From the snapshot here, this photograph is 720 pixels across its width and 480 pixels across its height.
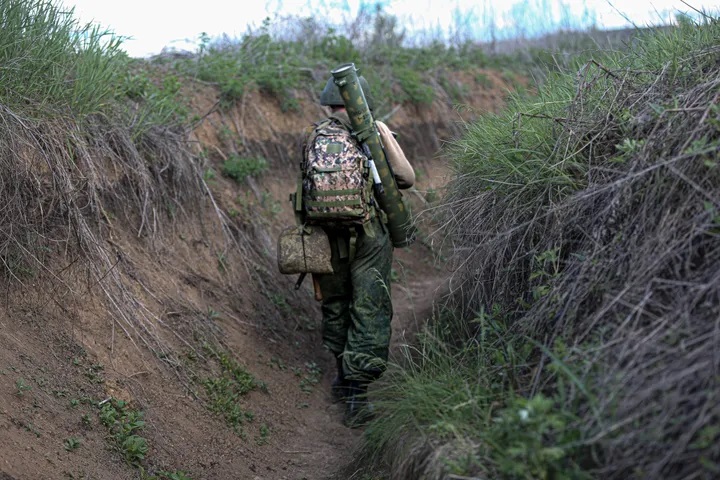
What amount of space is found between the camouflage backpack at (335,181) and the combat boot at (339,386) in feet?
3.79

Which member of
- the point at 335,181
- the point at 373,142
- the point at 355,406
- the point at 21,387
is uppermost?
the point at 373,142

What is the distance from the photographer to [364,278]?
537 cm

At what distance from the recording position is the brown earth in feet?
13.0

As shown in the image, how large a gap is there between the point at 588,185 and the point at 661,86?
67cm

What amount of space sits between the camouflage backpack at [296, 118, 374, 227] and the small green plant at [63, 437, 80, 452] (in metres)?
2.01

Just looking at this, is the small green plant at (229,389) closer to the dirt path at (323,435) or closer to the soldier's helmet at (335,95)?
the dirt path at (323,435)

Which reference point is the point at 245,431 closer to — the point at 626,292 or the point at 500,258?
the point at 500,258

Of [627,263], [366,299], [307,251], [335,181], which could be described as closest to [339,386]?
[366,299]

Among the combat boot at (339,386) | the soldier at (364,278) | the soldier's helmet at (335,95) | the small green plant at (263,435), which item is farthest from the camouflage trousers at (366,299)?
the soldier's helmet at (335,95)

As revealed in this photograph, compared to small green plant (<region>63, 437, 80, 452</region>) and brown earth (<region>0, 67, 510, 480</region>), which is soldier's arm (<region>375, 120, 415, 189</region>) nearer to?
brown earth (<region>0, 67, 510, 480</region>)

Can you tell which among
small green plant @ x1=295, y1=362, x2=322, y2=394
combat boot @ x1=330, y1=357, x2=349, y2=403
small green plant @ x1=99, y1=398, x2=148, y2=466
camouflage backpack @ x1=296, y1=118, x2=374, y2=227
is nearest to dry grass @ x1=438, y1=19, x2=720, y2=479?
camouflage backpack @ x1=296, y1=118, x2=374, y2=227

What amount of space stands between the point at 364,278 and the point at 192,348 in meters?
1.22

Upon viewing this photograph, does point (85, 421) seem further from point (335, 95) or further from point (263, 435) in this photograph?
point (335, 95)

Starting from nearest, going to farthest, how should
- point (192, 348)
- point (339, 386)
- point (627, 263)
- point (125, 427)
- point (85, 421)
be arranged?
point (627, 263)
point (85, 421)
point (125, 427)
point (192, 348)
point (339, 386)
